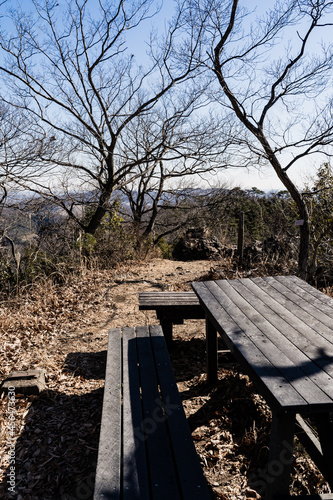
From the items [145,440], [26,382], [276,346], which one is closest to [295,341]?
[276,346]

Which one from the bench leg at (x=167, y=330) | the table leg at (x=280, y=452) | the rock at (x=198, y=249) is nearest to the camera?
the table leg at (x=280, y=452)

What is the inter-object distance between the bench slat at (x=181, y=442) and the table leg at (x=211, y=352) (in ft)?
1.94

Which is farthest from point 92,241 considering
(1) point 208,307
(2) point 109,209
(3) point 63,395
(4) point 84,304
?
(1) point 208,307

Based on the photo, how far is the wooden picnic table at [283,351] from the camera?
67.6 inches

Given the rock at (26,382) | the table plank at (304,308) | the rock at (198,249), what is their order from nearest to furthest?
the table plank at (304,308) < the rock at (26,382) < the rock at (198,249)

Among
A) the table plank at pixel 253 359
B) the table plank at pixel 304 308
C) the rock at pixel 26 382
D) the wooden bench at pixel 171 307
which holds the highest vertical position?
the table plank at pixel 304 308

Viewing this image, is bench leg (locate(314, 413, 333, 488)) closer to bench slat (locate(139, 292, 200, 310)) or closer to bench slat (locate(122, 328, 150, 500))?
bench slat (locate(122, 328, 150, 500))

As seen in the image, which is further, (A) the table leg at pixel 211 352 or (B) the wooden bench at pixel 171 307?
(B) the wooden bench at pixel 171 307

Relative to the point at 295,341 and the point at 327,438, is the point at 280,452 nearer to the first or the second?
Result: the point at 327,438

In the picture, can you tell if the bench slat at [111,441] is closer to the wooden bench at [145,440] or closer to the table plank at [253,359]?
the wooden bench at [145,440]

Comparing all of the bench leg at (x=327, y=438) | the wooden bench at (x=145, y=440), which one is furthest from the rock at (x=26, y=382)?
the bench leg at (x=327, y=438)

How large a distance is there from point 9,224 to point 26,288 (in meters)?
2.77

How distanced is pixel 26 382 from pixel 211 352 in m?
1.73

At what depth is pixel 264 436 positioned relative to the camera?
2.70m
